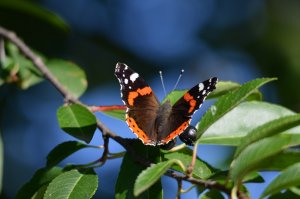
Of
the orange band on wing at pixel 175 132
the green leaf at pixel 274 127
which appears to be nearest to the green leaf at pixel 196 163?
the orange band on wing at pixel 175 132

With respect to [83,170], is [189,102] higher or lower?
higher

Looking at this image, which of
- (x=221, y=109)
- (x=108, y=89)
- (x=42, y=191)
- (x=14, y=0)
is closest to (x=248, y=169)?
(x=221, y=109)

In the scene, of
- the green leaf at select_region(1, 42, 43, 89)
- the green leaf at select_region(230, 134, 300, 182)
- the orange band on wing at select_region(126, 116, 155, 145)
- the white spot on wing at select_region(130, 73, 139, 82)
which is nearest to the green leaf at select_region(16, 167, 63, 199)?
the orange band on wing at select_region(126, 116, 155, 145)

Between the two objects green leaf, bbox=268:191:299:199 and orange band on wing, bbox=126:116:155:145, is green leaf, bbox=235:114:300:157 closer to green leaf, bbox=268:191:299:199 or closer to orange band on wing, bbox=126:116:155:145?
green leaf, bbox=268:191:299:199

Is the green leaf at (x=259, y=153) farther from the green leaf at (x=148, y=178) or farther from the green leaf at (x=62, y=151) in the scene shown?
the green leaf at (x=62, y=151)

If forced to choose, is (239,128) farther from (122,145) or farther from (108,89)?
(108,89)

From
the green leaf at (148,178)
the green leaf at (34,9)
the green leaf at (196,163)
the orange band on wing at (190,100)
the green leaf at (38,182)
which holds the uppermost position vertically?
the green leaf at (34,9)

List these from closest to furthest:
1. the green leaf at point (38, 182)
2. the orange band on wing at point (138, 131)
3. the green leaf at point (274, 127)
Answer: the green leaf at point (274, 127) < the orange band on wing at point (138, 131) < the green leaf at point (38, 182)

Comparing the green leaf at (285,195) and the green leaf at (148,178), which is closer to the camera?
the green leaf at (148,178)
